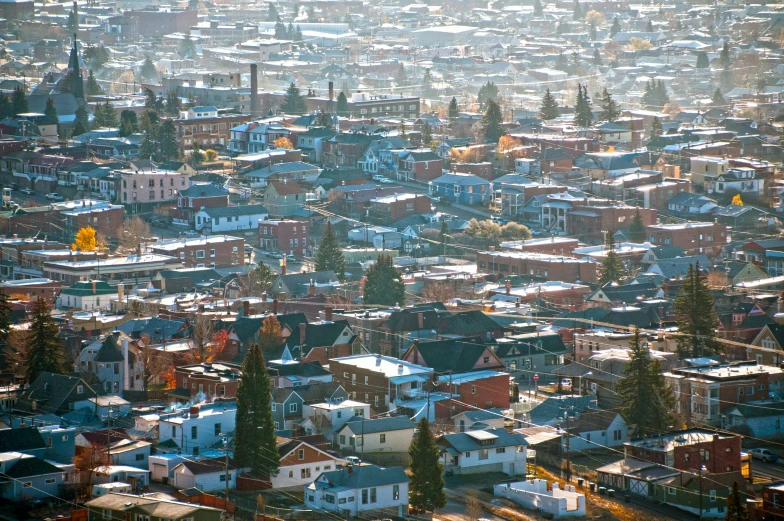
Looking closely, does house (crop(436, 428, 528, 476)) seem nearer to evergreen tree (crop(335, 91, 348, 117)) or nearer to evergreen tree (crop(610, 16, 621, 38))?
evergreen tree (crop(335, 91, 348, 117))

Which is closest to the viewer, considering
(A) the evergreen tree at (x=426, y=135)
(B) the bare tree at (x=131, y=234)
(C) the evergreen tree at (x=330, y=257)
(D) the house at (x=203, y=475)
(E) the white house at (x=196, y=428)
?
(D) the house at (x=203, y=475)

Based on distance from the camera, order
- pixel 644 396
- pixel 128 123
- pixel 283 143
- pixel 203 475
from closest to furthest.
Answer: pixel 203 475
pixel 644 396
pixel 283 143
pixel 128 123

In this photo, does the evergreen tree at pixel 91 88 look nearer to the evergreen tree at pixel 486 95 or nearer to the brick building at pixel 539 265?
the evergreen tree at pixel 486 95

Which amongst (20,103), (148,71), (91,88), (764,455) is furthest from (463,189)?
(148,71)

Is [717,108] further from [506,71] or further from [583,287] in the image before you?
[583,287]

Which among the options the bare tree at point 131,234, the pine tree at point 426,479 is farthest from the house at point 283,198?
the pine tree at point 426,479

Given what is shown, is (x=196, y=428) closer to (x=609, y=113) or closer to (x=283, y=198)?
(x=283, y=198)
